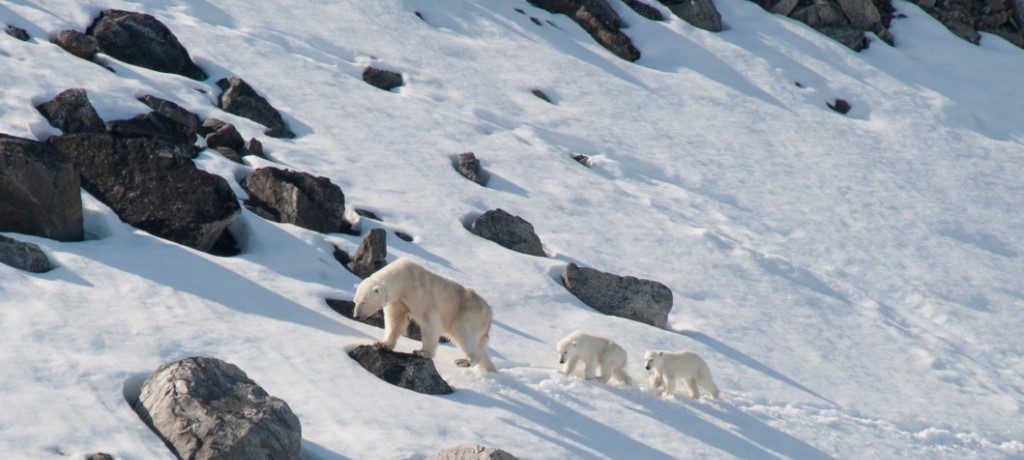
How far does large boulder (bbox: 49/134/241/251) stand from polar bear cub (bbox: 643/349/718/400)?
5962 millimetres

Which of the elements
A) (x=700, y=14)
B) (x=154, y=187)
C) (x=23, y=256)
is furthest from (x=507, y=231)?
(x=700, y=14)

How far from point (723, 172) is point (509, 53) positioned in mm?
7357

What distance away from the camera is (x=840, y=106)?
3269cm

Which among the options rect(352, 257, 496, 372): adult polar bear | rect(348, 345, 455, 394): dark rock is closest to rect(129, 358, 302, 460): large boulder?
rect(348, 345, 455, 394): dark rock

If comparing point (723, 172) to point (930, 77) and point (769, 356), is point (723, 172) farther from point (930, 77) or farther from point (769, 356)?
point (930, 77)

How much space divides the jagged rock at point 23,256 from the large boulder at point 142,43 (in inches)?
438

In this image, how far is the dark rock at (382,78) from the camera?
27.0 meters

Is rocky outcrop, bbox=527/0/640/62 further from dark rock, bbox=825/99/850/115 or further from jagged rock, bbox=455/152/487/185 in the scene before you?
jagged rock, bbox=455/152/487/185

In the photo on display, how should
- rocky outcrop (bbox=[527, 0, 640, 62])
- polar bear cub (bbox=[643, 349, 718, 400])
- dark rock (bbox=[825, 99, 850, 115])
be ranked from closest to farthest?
polar bear cub (bbox=[643, 349, 718, 400])
dark rock (bbox=[825, 99, 850, 115])
rocky outcrop (bbox=[527, 0, 640, 62])

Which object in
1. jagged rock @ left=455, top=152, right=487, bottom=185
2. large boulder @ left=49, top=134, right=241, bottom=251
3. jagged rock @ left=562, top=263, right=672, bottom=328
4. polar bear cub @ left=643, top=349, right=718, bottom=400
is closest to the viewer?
polar bear cub @ left=643, top=349, right=718, bottom=400

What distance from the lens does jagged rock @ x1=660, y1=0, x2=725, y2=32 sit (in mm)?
35938

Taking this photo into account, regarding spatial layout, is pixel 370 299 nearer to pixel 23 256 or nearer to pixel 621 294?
pixel 23 256

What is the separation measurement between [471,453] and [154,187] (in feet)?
25.0

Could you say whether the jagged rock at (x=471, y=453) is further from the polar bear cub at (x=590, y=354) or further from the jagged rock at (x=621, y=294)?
the jagged rock at (x=621, y=294)
